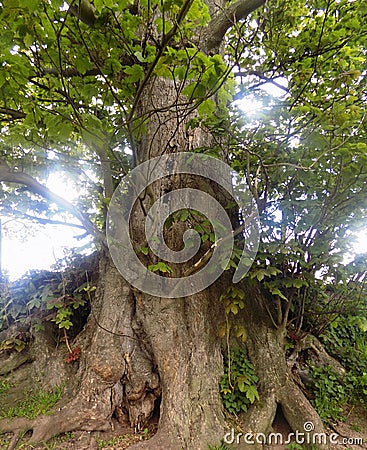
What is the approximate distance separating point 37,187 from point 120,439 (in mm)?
2155

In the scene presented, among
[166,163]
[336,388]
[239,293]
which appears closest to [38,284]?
[166,163]

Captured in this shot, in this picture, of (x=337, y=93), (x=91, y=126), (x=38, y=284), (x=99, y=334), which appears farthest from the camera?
(x=38, y=284)

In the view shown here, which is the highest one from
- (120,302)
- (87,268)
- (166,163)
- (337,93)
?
(337,93)

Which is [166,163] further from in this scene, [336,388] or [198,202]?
[336,388]

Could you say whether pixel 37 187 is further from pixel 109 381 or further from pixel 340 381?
pixel 340 381

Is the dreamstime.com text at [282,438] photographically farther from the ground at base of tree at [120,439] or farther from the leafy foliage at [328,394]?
the leafy foliage at [328,394]

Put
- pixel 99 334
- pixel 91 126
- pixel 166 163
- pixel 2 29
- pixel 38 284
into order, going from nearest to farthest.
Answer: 1. pixel 2 29
2. pixel 91 126
3. pixel 99 334
4. pixel 166 163
5. pixel 38 284

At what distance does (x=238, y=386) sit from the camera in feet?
8.45

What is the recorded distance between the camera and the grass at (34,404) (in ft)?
8.35

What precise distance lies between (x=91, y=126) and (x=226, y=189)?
174 centimetres

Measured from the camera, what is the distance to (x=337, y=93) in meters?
2.58
